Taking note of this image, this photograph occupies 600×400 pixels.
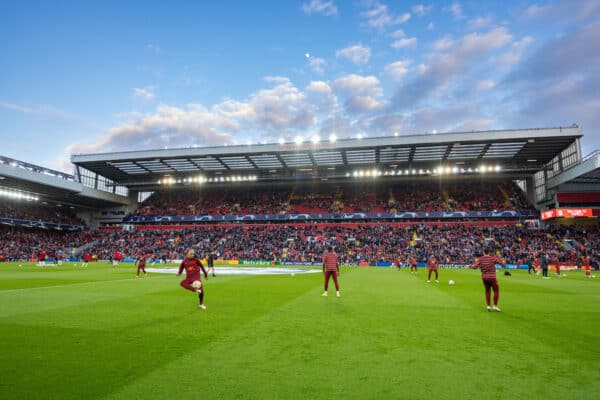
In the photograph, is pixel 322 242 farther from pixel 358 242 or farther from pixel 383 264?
pixel 383 264

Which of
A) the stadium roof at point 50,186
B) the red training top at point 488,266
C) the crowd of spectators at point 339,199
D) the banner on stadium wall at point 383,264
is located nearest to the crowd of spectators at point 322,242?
the banner on stadium wall at point 383,264

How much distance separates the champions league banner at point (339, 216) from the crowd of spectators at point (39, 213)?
35.6 feet

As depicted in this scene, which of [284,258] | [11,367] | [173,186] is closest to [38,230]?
[173,186]

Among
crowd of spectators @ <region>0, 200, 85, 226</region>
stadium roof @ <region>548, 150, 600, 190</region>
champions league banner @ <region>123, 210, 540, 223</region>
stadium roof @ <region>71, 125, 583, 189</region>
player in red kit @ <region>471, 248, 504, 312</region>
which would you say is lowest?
player in red kit @ <region>471, 248, 504, 312</region>

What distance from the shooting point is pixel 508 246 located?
4419 centimetres

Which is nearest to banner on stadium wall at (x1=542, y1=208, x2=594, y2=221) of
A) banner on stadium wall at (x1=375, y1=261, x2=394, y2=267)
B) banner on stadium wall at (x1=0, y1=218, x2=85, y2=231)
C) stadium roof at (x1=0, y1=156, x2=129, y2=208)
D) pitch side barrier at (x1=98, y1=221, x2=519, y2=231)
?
pitch side barrier at (x1=98, y1=221, x2=519, y2=231)

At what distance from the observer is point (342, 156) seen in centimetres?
5288

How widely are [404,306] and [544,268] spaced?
847 inches

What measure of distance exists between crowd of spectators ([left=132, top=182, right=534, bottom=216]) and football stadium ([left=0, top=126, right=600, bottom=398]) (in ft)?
1.16

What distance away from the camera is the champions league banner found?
51.8 metres

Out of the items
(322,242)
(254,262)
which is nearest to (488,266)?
(254,262)

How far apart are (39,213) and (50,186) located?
38.0ft

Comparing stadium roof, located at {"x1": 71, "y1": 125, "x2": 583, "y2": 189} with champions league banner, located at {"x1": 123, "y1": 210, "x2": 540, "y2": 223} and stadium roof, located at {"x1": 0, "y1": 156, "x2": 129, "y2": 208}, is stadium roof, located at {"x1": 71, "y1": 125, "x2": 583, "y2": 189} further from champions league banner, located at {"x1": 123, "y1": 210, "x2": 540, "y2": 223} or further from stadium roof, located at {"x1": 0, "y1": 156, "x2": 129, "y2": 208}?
champions league banner, located at {"x1": 123, "y1": 210, "x2": 540, "y2": 223}

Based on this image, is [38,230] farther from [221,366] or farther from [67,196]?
[221,366]
